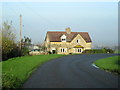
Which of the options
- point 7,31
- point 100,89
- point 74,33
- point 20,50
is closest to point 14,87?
point 100,89

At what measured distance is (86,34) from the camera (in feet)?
203

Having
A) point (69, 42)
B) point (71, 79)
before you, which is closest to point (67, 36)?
point (69, 42)

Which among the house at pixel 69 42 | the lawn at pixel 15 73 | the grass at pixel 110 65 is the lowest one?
the grass at pixel 110 65

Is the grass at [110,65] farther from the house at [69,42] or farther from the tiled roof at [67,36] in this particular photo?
the tiled roof at [67,36]

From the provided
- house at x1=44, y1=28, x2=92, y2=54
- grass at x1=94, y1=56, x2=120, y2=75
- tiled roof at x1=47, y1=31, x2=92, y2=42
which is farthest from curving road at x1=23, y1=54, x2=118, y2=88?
tiled roof at x1=47, y1=31, x2=92, y2=42

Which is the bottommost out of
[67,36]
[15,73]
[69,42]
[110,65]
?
[110,65]

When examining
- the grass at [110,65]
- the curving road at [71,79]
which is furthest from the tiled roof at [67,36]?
the curving road at [71,79]

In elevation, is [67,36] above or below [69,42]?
above

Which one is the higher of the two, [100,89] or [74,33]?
[74,33]

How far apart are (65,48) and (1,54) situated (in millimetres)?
32233

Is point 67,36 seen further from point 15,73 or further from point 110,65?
point 15,73

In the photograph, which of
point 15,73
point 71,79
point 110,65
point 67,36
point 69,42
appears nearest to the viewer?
point 71,79

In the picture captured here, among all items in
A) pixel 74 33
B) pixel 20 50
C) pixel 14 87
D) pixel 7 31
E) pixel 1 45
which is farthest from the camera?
pixel 74 33

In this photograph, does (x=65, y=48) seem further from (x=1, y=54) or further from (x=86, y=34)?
(x=1, y=54)
